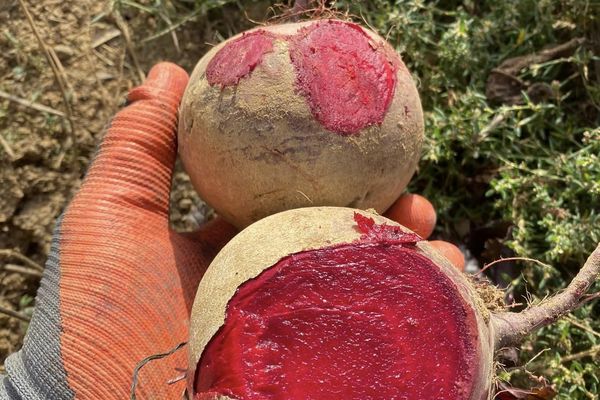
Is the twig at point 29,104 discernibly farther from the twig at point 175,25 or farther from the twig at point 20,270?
the twig at point 20,270

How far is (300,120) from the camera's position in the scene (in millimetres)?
1611

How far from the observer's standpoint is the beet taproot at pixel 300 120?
A: 5.30ft

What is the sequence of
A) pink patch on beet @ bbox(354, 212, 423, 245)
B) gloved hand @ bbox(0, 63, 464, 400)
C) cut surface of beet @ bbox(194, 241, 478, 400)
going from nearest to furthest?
1. cut surface of beet @ bbox(194, 241, 478, 400)
2. pink patch on beet @ bbox(354, 212, 423, 245)
3. gloved hand @ bbox(0, 63, 464, 400)

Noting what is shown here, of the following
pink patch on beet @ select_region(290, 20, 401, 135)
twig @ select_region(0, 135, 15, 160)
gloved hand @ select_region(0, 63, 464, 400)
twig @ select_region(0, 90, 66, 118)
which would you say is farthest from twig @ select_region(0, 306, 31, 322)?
pink patch on beet @ select_region(290, 20, 401, 135)

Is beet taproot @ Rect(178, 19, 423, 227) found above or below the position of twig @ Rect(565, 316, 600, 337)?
above

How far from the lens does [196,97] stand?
173 cm

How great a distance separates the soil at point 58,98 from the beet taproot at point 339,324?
106 cm

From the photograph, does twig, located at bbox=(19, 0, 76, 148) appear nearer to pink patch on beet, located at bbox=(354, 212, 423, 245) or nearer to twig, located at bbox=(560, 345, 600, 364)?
pink patch on beet, located at bbox=(354, 212, 423, 245)

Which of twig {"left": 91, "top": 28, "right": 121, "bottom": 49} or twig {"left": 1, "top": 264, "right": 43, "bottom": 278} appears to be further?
twig {"left": 91, "top": 28, "right": 121, "bottom": 49}

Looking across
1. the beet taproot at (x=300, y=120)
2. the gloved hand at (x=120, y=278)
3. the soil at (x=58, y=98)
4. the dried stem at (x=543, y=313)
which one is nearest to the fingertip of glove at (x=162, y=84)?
the gloved hand at (x=120, y=278)

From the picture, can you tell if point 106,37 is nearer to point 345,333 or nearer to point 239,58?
point 239,58

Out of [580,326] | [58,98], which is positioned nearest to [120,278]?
[58,98]

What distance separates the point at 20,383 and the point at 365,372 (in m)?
0.91

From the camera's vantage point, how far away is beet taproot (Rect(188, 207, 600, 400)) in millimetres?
1325
